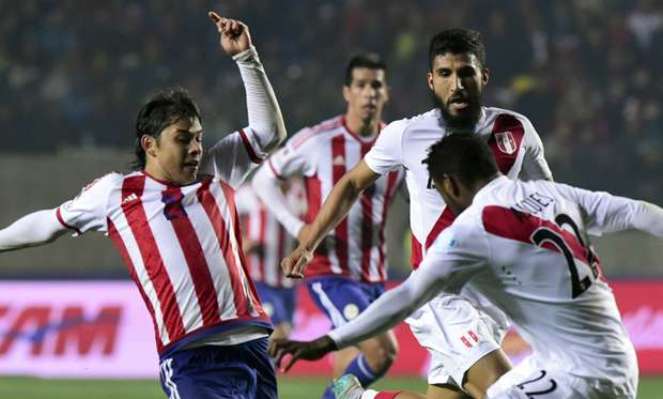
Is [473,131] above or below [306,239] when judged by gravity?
above

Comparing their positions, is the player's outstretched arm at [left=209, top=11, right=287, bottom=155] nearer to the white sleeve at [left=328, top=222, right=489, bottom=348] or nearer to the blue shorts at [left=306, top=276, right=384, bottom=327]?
the white sleeve at [left=328, top=222, right=489, bottom=348]

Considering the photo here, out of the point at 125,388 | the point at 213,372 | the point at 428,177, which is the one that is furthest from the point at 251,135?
the point at 125,388

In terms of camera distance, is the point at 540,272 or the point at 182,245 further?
the point at 182,245

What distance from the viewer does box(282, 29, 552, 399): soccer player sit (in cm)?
590

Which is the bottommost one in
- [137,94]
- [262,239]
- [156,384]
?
[156,384]

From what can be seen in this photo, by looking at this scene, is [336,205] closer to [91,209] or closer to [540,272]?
[91,209]

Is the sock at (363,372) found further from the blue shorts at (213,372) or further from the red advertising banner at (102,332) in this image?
the red advertising banner at (102,332)

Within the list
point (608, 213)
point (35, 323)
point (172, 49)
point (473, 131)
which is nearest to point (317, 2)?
point (172, 49)

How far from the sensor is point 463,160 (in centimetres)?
455

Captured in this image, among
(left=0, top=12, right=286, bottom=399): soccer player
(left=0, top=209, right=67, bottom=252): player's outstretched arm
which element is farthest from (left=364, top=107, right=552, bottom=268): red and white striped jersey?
(left=0, top=209, right=67, bottom=252): player's outstretched arm

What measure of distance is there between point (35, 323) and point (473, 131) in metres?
6.46

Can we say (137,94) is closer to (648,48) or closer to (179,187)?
(648,48)

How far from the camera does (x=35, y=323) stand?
37.7 ft

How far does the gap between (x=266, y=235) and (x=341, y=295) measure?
3303mm
